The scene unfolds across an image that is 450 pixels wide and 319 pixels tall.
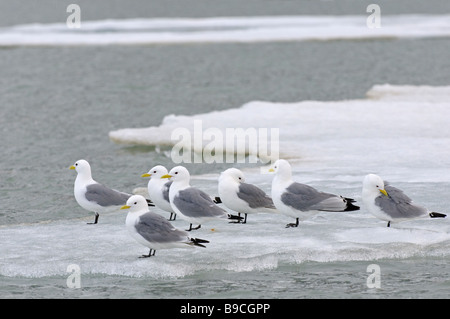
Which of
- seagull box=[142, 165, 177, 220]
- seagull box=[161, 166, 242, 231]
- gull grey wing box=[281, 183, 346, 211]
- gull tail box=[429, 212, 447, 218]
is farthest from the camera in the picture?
seagull box=[142, 165, 177, 220]

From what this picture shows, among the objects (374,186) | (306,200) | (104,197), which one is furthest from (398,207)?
(104,197)

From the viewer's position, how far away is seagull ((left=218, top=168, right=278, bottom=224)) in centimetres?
1031

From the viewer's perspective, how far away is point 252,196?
1032 centimetres

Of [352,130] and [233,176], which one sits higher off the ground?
[352,130]

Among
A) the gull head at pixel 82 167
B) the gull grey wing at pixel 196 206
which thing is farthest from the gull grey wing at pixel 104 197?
the gull grey wing at pixel 196 206

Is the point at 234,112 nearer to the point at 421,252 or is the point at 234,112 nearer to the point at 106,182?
the point at 106,182

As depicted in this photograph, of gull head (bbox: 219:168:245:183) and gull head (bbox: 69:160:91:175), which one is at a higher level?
gull head (bbox: 69:160:91:175)

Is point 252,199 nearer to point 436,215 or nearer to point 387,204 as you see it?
Answer: point 387,204

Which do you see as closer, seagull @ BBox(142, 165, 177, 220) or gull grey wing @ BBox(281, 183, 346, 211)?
gull grey wing @ BBox(281, 183, 346, 211)

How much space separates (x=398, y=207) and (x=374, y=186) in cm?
38

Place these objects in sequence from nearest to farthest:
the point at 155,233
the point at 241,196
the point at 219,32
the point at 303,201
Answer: the point at 155,233 → the point at 303,201 → the point at 241,196 → the point at 219,32

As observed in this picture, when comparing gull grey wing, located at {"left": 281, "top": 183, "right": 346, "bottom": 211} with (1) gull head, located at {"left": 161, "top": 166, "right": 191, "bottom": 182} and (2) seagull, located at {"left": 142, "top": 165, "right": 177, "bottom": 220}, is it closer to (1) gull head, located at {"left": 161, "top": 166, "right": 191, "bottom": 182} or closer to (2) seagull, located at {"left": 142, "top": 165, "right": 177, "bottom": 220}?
(1) gull head, located at {"left": 161, "top": 166, "right": 191, "bottom": 182}

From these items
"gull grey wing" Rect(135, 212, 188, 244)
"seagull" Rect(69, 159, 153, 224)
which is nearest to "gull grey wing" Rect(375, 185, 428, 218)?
"gull grey wing" Rect(135, 212, 188, 244)

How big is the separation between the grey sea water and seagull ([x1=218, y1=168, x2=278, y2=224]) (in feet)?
4.41
